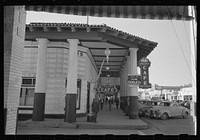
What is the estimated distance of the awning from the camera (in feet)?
16.0

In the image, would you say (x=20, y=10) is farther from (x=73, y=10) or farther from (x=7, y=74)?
(x=7, y=74)

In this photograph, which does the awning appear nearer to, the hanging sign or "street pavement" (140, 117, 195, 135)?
"street pavement" (140, 117, 195, 135)

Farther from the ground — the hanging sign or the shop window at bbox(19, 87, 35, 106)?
the hanging sign

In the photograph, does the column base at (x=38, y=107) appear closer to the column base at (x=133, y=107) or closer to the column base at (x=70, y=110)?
the column base at (x=70, y=110)

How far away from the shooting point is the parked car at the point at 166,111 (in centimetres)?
1578

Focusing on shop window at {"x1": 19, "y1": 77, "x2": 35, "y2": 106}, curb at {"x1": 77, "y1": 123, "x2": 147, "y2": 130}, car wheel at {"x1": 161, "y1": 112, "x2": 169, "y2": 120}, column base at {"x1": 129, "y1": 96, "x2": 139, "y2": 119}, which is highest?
shop window at {"x1": 19, "y1": 77, "x2": 35, "y2": 106}

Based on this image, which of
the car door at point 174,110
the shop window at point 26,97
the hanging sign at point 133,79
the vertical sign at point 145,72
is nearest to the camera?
the hanging sign at point 133,79

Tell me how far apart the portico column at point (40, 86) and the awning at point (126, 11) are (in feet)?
22.8

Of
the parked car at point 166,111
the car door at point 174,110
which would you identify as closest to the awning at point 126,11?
the parked car at point 166,111

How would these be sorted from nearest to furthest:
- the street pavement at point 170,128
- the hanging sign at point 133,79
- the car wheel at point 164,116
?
the street pavement at point 170,128 → the hanging sign at point 133,79 → the car wheel at point 164,116

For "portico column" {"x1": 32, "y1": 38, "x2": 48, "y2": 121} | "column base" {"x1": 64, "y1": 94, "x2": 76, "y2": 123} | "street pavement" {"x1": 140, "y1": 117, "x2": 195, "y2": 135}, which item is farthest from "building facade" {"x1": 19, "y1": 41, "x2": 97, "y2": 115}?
"street pavement" {"x1": 140, "y1": 117, "x2": 195, "y2": 135}

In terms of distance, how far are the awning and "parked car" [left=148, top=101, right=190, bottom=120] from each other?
40.2 ft

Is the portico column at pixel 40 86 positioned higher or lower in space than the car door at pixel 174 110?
higher
